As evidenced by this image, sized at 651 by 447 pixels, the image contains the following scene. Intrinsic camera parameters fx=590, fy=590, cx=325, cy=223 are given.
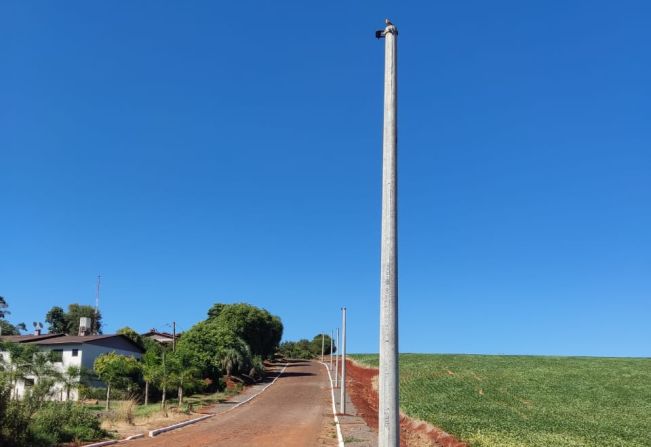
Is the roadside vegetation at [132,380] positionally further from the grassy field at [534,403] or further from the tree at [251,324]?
the grassy field at [534,403]

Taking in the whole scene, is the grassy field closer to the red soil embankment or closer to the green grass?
the red soil embankment

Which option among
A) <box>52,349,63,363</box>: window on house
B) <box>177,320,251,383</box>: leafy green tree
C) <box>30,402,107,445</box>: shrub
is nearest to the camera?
<box>30,402,107,445</box>: shrub

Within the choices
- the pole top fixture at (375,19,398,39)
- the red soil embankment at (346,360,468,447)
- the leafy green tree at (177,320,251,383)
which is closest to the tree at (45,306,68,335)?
the leafy green tree at (177,320,251,383)

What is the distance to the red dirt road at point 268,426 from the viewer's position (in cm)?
2252

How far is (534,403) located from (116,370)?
1241 inches

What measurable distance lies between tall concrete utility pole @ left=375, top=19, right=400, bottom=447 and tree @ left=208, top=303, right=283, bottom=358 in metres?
62.8

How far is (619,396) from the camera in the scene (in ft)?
167

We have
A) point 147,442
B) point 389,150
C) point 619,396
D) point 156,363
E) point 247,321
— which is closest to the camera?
point 389,150

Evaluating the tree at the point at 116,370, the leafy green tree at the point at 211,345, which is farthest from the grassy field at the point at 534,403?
the tree at the point at 116,370

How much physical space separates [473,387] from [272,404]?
23.0m

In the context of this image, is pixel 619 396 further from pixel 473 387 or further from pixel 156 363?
pixel 156 363

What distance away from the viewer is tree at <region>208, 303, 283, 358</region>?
7075 cm

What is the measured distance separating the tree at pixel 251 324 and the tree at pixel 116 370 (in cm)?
2253

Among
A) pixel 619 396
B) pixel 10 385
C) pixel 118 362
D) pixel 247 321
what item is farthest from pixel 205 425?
pixel 247 321
